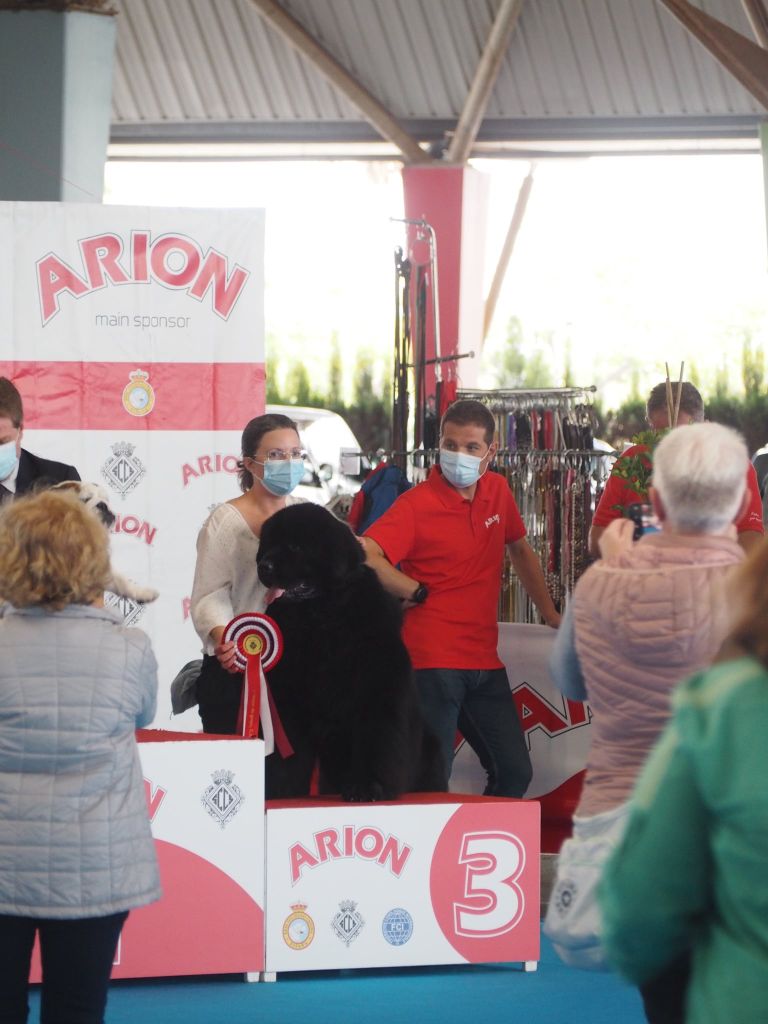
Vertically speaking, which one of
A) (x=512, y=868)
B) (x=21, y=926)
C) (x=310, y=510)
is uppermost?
(x=310, y=510)

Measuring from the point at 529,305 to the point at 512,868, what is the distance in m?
11.9

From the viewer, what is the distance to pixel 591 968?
207 centimetres

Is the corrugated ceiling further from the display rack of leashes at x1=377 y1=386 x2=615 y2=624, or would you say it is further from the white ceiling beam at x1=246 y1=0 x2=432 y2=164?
the display rack of leashes at x1=377 y1=386 x2=615 y2=624

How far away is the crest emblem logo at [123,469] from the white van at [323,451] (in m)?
5.61

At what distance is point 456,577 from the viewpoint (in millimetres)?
3957

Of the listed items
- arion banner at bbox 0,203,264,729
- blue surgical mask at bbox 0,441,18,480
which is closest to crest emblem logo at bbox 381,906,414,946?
arion banner at bbox 0,203,264,729

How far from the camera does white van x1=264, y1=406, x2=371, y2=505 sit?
10.7m

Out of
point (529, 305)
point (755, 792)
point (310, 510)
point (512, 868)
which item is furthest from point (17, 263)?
point (529, 305)

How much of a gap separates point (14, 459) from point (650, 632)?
229 centimetres

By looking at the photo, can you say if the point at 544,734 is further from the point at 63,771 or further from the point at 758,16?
the point at 758,16

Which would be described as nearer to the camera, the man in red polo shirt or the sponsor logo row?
the sponsor logo row

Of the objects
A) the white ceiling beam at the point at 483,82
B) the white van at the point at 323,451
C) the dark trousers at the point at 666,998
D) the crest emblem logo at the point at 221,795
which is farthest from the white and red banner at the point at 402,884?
the white ceiling beam at the point at 483,82

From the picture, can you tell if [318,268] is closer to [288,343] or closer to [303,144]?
[288,343]

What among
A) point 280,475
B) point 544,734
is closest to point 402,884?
point 280,475
